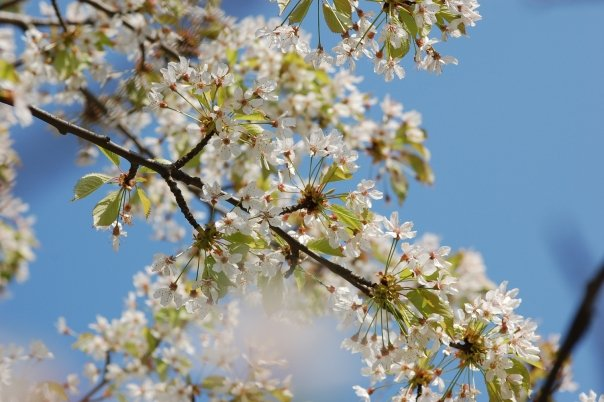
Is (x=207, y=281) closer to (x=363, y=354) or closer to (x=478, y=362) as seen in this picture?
(x=363, y=354)

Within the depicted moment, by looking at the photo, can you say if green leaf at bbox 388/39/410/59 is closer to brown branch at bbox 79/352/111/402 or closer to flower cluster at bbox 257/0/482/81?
flower cluster at bbox 257/0/482/81

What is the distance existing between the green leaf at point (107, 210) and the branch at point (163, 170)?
17 cm

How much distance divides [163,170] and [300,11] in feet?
2.94

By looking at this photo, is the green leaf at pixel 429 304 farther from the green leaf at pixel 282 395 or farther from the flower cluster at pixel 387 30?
the green leaf at pixel 282 395

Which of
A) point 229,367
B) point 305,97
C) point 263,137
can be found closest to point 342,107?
point 305,97

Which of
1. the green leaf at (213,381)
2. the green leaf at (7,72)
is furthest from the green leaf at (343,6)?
the green leaf at (213,381)

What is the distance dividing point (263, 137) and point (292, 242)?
0.45 m

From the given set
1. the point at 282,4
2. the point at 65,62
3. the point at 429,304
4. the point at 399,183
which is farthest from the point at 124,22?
the point at 429,304

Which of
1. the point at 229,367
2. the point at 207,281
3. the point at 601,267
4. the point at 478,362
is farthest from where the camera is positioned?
the point at 229,367

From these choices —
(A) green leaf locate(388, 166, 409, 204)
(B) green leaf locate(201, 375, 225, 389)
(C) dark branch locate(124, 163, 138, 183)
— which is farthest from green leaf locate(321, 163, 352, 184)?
(A) green leaf locate(388, 166, 409, 204)

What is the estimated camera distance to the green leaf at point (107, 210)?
2.62 meters

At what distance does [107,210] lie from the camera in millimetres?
2637

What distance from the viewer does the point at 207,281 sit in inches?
102

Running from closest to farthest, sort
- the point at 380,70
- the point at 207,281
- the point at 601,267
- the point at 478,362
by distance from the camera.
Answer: the point at 601,267 < the point at 207,281 < the point at 478,362 < the point at 380,70
